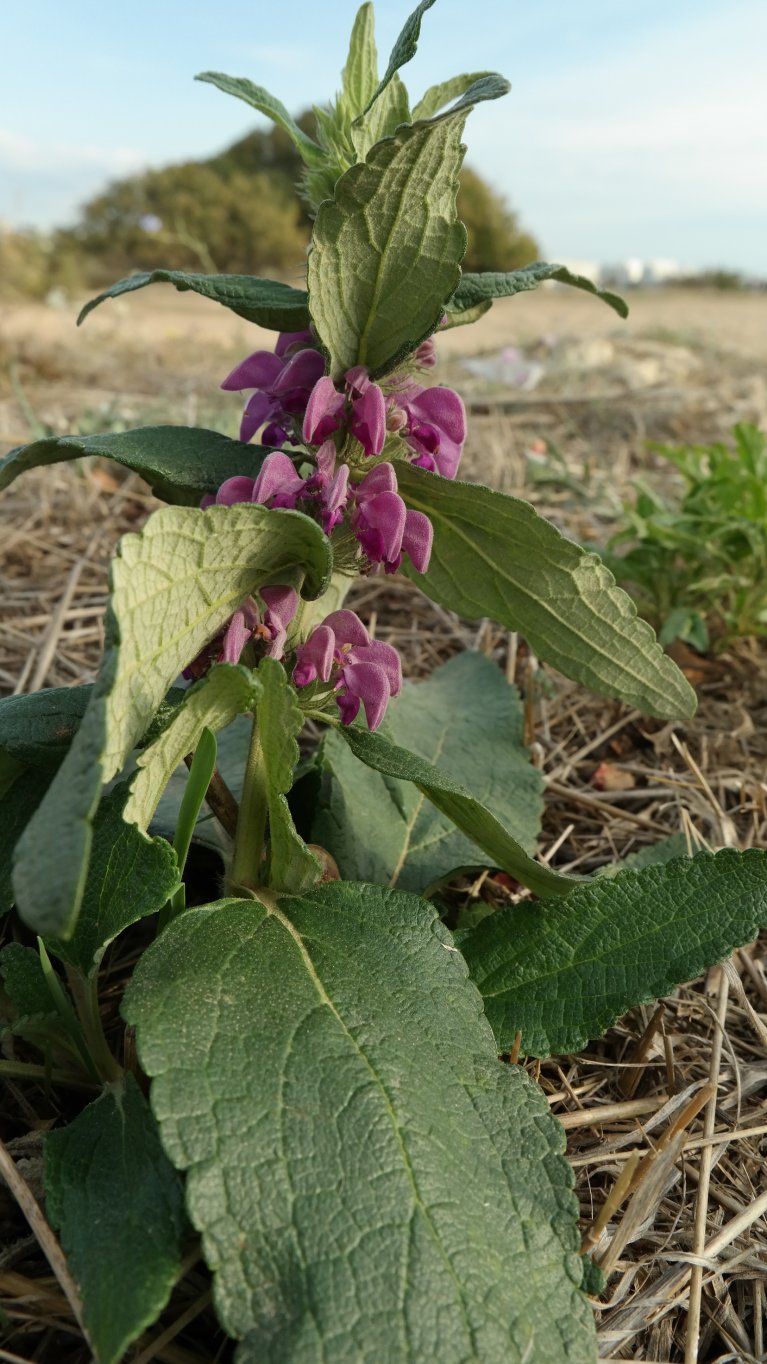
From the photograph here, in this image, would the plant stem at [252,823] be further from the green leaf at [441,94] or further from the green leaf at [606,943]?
the green leaf at [441,94]

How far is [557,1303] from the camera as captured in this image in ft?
3.15

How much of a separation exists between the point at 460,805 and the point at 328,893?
202mm

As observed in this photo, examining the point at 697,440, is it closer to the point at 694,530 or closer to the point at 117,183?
the point at 694,530

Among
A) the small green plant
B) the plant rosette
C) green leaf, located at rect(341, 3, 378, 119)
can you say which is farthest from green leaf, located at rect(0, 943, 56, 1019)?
the small green plant

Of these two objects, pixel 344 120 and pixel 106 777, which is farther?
pixel 344 120

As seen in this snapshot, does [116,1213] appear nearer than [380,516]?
Yes

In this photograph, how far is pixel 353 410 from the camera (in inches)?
47.3

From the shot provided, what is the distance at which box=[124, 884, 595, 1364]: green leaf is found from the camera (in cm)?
89

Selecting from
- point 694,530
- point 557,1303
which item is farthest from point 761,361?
point 557,1303

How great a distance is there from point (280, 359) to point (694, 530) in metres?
1.60

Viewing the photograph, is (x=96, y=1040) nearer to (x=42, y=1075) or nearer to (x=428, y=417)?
(x=42, y=1075)

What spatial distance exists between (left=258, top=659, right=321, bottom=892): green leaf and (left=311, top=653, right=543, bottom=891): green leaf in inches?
9.4

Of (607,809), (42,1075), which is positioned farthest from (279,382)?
(607,809)

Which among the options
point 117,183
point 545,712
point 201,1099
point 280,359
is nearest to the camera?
point 201,1099
